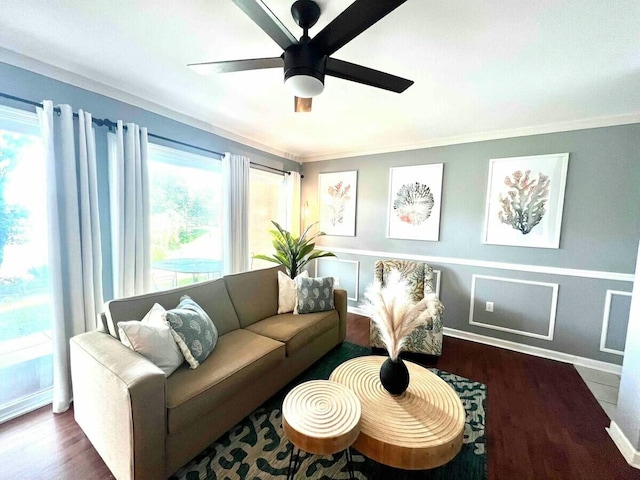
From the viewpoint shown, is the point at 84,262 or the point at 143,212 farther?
the point at 143,212

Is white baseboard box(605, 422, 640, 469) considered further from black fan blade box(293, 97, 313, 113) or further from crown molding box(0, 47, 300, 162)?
crown molding box(0, 47, 300, 162)

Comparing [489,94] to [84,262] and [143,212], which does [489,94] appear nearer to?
[143,212]

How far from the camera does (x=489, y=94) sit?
2.16 meters

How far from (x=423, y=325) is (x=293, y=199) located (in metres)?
2.63

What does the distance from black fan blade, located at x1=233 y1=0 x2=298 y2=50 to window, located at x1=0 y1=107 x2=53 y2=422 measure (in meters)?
1.89

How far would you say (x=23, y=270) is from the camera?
6.28ft

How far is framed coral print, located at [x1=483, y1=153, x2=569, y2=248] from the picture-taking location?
2.75 m

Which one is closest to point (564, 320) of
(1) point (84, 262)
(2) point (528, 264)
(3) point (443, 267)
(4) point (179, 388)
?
(2) point (528, 264)

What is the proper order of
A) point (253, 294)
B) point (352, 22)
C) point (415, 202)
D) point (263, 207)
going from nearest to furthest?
point (352, 22), point (253, 294), point (415, 202), point (263, 207)

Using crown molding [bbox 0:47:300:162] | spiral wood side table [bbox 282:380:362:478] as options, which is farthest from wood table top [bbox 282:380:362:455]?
crown molding [bbox 0:47:300:162]

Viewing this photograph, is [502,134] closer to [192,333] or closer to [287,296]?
[287,296]

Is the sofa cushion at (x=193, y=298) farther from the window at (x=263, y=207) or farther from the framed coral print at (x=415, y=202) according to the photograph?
the framed coral print at (x=415, y=202)

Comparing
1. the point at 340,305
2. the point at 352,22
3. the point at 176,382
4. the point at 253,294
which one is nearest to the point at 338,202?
the point at 340,305

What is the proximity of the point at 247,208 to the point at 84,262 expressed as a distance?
1.72 meters
